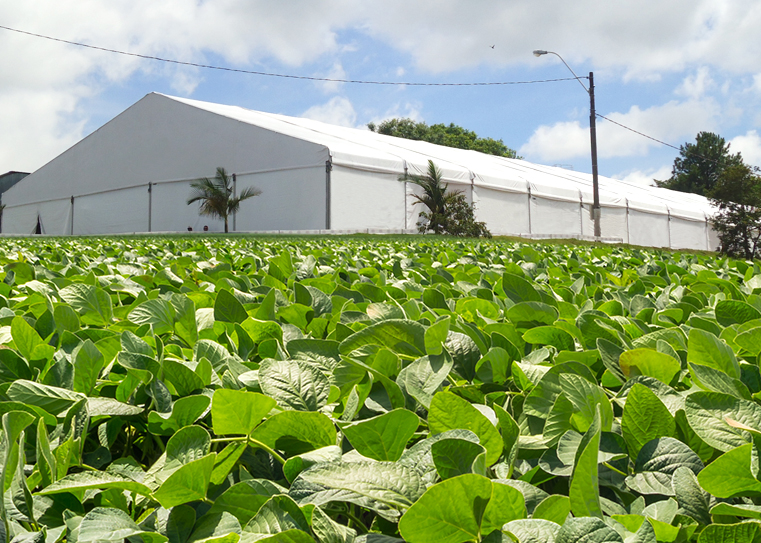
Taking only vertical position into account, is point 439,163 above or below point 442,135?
below

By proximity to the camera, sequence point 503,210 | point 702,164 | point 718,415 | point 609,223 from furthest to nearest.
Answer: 1. point 702,164
2. point 609,223
3. point 503,210
4. point 718,415

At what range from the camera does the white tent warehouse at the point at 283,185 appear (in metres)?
21.1

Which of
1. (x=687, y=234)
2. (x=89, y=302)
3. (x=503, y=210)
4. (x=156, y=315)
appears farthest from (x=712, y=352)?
(x=687, y=234)

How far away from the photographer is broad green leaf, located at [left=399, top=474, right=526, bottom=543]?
0.43m

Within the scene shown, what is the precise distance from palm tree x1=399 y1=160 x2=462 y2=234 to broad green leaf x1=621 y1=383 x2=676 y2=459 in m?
21.4

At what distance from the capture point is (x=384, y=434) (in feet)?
1.84

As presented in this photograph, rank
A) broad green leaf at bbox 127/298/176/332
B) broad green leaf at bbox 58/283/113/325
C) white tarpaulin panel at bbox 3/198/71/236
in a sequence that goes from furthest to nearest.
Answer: white tarpaulin panel at bbox 3/198/71/236, broad green leaf at bbox 58/283/113/325, broad green leaf at bbox 127/298/176/332

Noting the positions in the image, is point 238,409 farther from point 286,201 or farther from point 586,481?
point 286,201

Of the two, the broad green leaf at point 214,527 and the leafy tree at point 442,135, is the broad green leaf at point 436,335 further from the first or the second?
the leafy tree at point 442,135

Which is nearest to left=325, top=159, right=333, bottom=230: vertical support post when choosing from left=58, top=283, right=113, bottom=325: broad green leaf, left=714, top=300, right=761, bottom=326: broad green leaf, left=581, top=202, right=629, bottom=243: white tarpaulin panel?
left=581, top=202, right=629, bottom=243: white tarpaulin panel

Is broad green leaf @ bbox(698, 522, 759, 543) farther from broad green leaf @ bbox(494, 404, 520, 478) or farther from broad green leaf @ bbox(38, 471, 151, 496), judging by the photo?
broad green leaf @ bbox(38, 471, 151, 496)

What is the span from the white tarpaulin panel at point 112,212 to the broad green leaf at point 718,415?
2778cm

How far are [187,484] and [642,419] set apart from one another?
1.59 ft

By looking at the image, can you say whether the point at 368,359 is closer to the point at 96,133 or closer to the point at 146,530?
the point at 146,530
